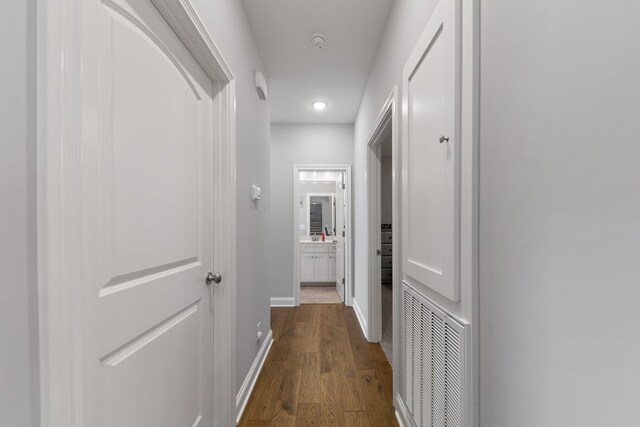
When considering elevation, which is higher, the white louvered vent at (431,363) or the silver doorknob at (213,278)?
the silver doorknob at (213,278)

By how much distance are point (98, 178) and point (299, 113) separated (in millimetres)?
3179

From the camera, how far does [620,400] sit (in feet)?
1.65

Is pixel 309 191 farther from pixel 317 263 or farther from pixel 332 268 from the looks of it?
pixel 332 268

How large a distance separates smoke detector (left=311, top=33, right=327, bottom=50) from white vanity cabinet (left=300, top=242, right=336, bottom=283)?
3488 mm

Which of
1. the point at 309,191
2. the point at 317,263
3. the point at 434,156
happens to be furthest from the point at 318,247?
the point at 434,156

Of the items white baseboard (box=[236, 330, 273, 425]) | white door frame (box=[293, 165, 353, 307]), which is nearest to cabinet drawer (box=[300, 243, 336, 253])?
white door frame (box=[293, 165, 353, 307])

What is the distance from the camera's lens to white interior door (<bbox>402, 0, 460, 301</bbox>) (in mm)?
1018

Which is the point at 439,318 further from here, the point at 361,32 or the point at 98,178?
the point at 361,32

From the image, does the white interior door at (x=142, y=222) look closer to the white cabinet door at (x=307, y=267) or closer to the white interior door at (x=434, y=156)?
the white interior door at (x=434, y=156)

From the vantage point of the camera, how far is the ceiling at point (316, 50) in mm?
1928

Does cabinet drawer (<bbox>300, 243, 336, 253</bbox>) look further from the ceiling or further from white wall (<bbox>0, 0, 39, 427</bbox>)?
white wall (<bbox>0, 0, 39, 427</bbox>)

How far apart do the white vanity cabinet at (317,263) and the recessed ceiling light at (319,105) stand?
8.24ft

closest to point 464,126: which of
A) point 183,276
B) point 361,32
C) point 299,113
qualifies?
point 183,276

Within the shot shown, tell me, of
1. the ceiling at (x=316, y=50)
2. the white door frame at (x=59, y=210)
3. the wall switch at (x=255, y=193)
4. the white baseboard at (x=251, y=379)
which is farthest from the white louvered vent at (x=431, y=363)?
the ceiling at (x=316, y=50)
